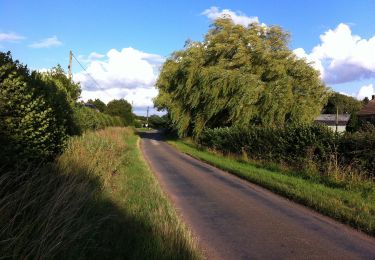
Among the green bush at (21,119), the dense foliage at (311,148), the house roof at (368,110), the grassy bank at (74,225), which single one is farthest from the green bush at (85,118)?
the house roof at (368,110)

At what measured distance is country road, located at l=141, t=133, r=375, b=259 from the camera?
6746 mm

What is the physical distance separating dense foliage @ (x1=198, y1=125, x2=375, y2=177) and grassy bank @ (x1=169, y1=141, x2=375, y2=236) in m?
1.09

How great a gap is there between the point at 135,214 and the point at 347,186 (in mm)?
7492

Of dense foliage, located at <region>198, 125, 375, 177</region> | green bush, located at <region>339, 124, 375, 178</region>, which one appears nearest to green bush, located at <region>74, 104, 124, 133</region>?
dense foliage, located at <region>198, 125, 375, 177</region>

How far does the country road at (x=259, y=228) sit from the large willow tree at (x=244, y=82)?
19.2 m

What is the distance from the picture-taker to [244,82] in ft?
111

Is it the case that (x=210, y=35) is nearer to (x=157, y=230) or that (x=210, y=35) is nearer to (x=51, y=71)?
(x=51, y=71)

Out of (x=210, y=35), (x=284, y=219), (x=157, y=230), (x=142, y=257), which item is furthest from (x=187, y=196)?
(x=210, y=35)

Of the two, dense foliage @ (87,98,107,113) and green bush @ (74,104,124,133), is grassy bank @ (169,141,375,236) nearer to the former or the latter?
green bush @ (74,104,124,133)

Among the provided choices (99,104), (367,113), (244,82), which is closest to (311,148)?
(244,82)

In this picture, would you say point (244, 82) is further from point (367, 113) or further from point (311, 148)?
point (367, 113)

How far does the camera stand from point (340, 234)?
792 cm

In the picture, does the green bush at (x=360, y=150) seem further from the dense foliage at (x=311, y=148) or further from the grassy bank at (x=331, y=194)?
the grassy bank at (x=331, y=194)

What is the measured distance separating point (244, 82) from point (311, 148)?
1763 cm
